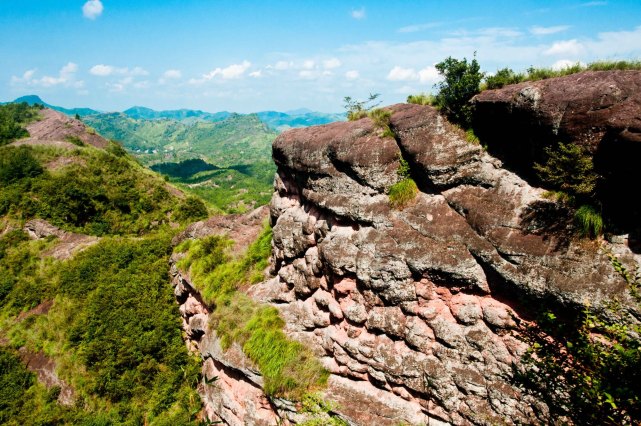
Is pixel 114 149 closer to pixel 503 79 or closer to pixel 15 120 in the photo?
pixel 15 120

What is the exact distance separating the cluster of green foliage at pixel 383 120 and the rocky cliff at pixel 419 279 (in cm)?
20

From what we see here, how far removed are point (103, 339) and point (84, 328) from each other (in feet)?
5.35

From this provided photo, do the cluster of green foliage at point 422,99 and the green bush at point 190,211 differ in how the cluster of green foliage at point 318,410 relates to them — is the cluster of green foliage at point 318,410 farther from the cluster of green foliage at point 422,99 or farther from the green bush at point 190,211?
the green bush at point 190,211

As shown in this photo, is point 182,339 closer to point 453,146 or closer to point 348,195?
point 348,195

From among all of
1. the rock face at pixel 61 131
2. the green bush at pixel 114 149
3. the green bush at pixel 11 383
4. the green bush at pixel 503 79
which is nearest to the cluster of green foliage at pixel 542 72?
the green bush at pixel 503 79

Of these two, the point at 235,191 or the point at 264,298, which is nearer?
the point at 264,298

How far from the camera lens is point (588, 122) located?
7863 mm

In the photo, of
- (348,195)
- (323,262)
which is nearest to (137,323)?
(323,262)

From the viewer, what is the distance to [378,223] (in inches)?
431

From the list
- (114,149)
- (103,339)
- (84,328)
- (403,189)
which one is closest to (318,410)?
(403,189)

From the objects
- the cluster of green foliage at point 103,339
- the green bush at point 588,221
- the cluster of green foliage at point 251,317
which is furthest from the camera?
the cluster of green foliage at point 103,339

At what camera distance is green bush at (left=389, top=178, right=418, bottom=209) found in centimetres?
1087

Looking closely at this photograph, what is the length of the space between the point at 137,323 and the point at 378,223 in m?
14.2

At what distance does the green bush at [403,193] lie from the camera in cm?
1087
